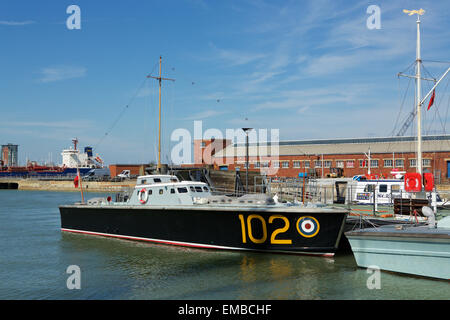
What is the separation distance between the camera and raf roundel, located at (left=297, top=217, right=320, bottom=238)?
15391 mm

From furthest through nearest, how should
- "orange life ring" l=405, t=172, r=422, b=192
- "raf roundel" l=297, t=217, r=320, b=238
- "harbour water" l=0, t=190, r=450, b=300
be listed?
1. "orange life ring" l=405, t=172, r=422, b=192
2. "raf roundel" l=297, t=217, r=320, b=238
3. "harbour water" l=0, t=190, r=450, b=300

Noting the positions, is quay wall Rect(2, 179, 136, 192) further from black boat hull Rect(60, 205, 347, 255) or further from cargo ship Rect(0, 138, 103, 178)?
black boat hull Rect(60, 205, 347, 255)

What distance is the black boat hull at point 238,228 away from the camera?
606 inches

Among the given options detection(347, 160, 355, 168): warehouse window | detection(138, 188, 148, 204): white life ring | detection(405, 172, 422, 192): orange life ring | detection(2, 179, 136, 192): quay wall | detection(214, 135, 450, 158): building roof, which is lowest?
detection(2, 179, 136, 192): quay wall

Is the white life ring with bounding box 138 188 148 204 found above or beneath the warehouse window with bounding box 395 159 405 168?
beneath

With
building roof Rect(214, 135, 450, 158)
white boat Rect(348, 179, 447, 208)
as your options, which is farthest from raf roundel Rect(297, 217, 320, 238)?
building roof Rect(214, 135, 450, 158)

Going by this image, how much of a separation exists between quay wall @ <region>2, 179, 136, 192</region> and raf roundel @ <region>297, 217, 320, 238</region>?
211ft

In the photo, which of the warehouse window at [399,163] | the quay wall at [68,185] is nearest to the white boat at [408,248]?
the warehouse window at [399,163]

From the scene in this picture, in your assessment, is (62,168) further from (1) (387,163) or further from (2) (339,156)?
(1) (387,163)

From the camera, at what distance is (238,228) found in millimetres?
16531

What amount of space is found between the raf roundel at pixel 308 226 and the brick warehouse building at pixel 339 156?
1439 inches
